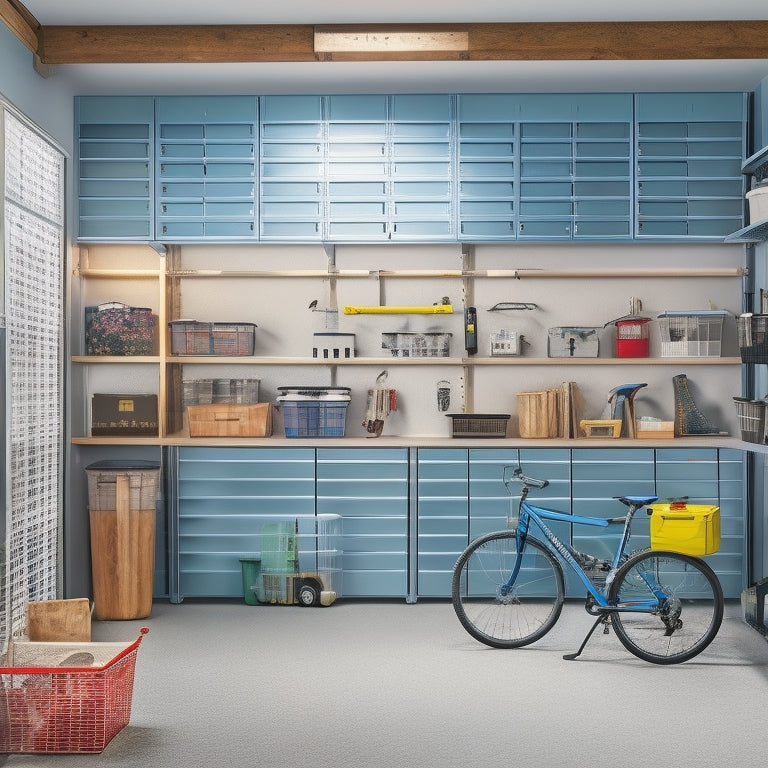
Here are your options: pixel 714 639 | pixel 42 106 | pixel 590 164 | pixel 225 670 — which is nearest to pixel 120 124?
pixel 42 106

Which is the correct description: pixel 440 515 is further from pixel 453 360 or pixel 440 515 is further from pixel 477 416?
pixel 453 360

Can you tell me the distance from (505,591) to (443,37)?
10.0 ft

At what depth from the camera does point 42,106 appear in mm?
5289

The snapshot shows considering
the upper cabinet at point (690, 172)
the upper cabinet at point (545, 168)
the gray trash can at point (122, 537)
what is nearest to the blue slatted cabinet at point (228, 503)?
the gray trash can at point (122, 537)

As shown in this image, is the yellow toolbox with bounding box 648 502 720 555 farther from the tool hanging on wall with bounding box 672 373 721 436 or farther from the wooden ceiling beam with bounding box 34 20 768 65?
the wooden ceiling beam with bounding box 34 20 768 65

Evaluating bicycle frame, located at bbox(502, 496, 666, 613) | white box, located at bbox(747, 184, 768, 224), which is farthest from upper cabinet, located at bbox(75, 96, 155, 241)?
white box, located at bbox(747, 184, 768, 224)

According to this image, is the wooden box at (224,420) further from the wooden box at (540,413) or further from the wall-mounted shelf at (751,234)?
the wall-mounted shelf at (751,234)

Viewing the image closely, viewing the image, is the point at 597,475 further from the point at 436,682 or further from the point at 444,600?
the point at 436,682

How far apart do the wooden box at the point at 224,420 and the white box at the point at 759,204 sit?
10.8ft

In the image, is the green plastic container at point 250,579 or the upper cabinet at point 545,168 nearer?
the green plastic container at point 250,579

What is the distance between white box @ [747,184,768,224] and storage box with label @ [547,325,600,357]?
4.16ft

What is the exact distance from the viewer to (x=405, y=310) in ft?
20.5

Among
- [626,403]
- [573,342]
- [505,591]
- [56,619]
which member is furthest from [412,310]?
[56,619]

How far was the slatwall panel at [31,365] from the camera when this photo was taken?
4.73 m
